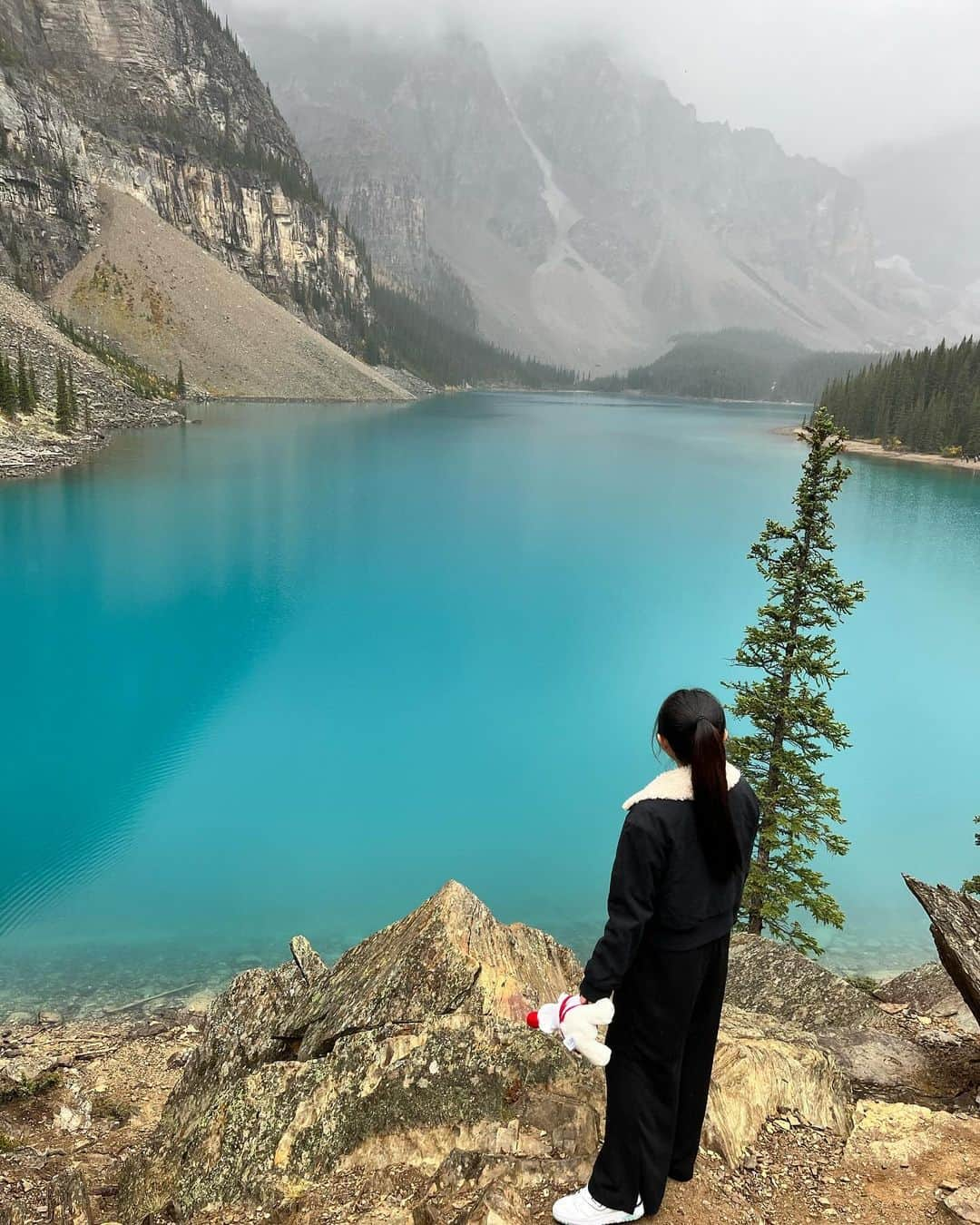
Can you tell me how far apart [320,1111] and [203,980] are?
7.52 m

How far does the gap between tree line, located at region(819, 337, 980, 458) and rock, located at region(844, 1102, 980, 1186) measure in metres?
93.0

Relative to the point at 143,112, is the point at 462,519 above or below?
below

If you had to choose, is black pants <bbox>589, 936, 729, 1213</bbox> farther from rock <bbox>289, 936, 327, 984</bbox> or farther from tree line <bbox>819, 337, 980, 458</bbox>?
tree line <bbox>819, 337, 980, 458</bbox>

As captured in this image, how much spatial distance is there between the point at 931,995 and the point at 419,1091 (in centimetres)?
655

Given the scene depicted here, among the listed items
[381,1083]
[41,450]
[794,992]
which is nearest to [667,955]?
[381,1083]

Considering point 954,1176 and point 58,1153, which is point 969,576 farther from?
point 58,1153

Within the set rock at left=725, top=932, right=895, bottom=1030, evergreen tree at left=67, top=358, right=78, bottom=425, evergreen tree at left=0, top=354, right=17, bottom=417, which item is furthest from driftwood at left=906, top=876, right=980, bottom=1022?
evergreen tree at left=67, top=358, right=78, bottom=425

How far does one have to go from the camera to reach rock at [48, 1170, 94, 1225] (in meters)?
4.25

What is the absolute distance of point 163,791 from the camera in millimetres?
16484

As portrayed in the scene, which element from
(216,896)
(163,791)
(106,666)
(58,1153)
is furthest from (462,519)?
(58,1153)

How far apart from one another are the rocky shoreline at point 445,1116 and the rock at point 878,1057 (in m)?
0.02

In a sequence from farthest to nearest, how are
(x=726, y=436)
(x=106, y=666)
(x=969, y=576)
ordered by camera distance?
(x=726, y=436) → (x=969, y=576) → (x=106, y=666)

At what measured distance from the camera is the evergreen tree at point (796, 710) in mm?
11719

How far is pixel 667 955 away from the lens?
3.50 m
